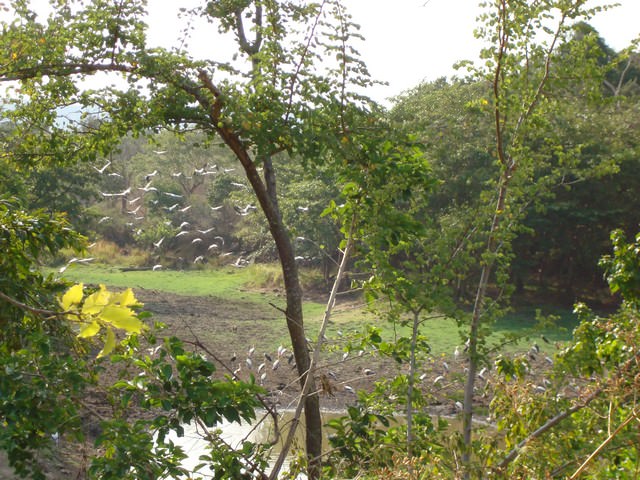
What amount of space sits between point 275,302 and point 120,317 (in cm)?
2152

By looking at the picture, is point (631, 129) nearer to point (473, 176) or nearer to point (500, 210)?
point (473, 176)

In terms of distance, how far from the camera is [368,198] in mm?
3814

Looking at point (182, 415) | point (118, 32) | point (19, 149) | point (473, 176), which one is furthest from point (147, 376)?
point (473, 176)

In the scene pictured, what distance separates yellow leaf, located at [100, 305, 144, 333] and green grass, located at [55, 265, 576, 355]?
43.8 feet

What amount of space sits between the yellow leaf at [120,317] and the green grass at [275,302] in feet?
43.8

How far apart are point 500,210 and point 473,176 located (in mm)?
15027

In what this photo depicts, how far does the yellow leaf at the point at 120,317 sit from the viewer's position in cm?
139

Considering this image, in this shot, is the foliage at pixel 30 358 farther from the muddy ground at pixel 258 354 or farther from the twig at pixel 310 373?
the muddy ground at pixel 258 354

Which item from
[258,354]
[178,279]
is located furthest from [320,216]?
[178,279]

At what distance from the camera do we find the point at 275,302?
74.9ft

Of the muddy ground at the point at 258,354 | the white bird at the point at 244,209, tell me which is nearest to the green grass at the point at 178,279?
the muddy ground at the point at 258,354

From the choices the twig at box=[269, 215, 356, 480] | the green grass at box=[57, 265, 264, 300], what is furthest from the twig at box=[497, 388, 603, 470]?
the green grass at box=[57, 265, 264, 300]

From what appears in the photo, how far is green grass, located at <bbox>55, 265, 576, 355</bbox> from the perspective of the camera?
16.5 metres

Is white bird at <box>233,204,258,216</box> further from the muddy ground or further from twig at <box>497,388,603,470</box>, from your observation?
twig at <box>497,388,603,470</box>
